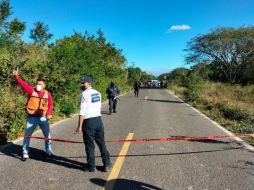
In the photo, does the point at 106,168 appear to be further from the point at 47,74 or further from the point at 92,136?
the point at 47,74

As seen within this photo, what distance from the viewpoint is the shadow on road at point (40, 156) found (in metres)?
7.38

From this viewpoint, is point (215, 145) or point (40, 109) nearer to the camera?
point (40, 109)

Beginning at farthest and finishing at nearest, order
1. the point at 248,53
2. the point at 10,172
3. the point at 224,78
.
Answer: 1. the point at 224,78
2. the point at 248,53
3. the point at 10,172

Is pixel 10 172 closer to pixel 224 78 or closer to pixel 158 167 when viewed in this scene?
pixel 158 167

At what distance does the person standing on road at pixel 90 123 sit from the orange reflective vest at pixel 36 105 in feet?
A: 4.54

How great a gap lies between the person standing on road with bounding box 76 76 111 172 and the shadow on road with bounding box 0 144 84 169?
540 mm

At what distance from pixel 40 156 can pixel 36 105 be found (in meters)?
1.22

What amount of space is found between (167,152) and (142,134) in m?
2.90

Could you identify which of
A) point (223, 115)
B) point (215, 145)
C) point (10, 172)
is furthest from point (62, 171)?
point (223, 115)

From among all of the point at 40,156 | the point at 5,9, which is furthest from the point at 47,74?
the point at 5,9

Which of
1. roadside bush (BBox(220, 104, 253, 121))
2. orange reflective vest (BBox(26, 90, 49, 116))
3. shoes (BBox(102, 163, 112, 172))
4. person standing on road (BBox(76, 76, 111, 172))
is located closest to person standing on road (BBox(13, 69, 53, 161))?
orange reflective vest (BBox(26, 90, 49, 116))

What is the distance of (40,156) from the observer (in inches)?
321

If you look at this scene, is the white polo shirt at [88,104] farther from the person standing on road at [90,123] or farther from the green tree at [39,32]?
the green tree at [39,32]

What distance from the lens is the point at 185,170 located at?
6.96 metres
